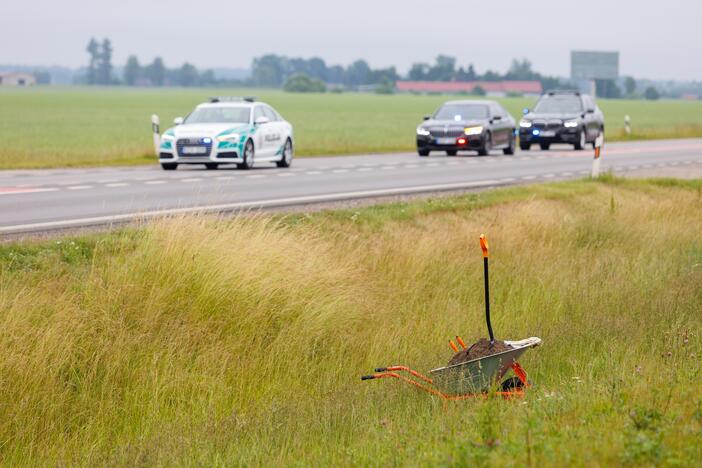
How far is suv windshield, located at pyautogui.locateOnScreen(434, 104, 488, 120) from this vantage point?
34.7 m

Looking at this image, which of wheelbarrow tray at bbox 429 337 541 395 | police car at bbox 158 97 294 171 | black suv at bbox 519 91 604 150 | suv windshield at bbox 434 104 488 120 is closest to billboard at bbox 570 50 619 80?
black suv at bbox 519 91 604 150

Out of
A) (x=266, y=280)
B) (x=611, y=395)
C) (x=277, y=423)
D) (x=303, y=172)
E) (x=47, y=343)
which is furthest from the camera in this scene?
(x=303, y=172)

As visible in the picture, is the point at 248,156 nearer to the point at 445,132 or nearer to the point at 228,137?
the point at 228,137

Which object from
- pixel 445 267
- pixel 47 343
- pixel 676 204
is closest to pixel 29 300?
pixel 47 343

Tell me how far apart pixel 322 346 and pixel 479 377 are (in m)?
2.25

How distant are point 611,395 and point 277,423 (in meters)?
2.04

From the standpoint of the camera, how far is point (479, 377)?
8180mm

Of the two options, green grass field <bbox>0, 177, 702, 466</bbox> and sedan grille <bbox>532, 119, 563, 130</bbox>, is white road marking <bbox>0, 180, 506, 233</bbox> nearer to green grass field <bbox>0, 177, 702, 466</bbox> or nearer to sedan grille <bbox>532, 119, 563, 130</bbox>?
green grass field <bbox>0, 177, 702, 466</bbox>

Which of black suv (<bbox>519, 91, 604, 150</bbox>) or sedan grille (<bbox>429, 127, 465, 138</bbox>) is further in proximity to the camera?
black suv (<bbox>519, 91, 604, 150</bbox>)

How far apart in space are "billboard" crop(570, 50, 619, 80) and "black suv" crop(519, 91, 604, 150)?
130 meters

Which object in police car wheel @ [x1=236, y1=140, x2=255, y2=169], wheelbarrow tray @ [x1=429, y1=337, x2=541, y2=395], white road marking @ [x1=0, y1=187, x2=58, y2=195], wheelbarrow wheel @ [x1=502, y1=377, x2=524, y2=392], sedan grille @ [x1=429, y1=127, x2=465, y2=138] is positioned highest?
sedan grille @ [x1=429, y1=127, x2=465, y2=138]

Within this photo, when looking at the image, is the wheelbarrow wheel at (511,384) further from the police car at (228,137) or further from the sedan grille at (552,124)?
the sedan grille at (552,124)

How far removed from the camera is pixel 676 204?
66.4 ft

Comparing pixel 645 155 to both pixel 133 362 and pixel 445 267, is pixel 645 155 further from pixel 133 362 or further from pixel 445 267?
pixel 133 362
